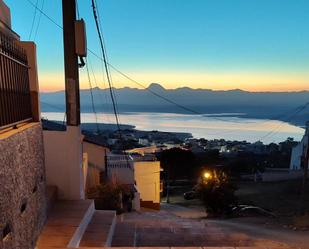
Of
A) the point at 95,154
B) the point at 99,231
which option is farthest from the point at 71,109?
the point at 95,154

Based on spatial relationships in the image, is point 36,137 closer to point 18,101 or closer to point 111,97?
point 18,101

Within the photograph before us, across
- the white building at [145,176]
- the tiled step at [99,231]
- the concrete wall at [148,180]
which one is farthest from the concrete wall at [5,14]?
the concrete wall at [148,180]

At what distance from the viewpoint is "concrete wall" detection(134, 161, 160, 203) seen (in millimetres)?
26219

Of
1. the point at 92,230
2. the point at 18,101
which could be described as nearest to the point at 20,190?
the point at 18,101

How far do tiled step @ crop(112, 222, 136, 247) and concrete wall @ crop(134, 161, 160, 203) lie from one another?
17449 millimetres

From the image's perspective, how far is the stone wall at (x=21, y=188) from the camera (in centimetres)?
399

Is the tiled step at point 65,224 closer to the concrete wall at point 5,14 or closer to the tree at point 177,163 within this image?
the concrete wall at point 5,14

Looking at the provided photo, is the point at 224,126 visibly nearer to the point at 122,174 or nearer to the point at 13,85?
the point at 122,174

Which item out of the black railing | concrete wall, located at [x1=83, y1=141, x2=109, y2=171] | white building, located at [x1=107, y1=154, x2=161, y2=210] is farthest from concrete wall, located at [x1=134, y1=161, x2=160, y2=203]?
the black railing

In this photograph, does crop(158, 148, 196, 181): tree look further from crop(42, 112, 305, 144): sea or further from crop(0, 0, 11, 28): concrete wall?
crop(0, 0, 11, 28): concrete wall

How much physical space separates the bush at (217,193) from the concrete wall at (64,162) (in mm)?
11595

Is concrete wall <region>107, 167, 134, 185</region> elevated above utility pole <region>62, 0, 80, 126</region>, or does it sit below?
below

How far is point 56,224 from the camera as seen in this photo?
652cm

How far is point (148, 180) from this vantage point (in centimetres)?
2650
